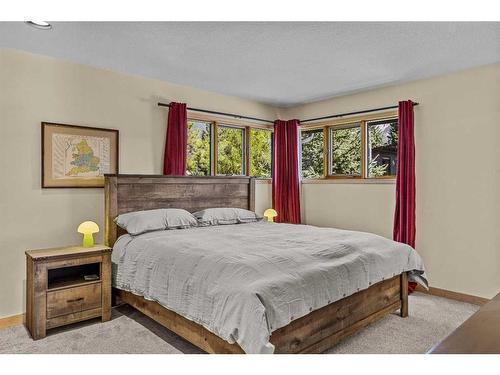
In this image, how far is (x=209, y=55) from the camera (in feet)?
10.5

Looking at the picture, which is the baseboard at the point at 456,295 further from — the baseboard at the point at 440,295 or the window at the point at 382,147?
the window at the point at 382,147

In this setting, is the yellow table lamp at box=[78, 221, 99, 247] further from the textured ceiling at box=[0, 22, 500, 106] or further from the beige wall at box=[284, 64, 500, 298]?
the beige wall at box=[284, 64, 500, 298]

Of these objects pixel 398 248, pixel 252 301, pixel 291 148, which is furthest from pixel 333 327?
pixel 291 148

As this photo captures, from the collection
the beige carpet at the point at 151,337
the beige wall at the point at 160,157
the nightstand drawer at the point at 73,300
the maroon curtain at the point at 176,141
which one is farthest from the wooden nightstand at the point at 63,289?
the maroon curtain at the point at 176,141

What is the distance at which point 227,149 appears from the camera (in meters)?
4.96

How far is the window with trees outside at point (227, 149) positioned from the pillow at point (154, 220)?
94cm

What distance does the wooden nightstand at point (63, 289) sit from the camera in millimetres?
2758

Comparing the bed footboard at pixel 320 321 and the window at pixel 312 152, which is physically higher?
the window at pixel 312 152

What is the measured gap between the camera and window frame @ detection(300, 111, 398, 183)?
14.4 feet

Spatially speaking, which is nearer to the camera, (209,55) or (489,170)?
(209,55)

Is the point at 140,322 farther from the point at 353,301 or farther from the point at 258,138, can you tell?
the point at 258,138

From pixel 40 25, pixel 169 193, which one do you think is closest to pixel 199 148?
pixel 169 193
